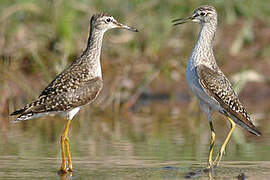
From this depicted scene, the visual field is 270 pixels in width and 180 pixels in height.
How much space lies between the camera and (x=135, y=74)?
18000mm

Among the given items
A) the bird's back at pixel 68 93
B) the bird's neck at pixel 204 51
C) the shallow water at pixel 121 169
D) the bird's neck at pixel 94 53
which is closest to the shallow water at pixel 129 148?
the shallow water at pixel 121 169

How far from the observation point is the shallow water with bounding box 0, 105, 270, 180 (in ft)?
32.6

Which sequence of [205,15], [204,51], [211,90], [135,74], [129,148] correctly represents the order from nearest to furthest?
[211,90] → [204,51] → [205,15] → [129,148] → [135,74]

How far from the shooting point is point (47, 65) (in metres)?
16.3

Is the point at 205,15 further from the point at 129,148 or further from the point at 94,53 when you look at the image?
the point at 129,148

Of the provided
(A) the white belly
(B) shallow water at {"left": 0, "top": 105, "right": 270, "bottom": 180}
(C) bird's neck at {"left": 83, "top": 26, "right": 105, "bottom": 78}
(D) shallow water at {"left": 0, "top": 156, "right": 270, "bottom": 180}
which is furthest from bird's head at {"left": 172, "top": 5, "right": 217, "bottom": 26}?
(D) shallow water at {"left": 0, "top": 156, "right": 270, "bottom": 180}

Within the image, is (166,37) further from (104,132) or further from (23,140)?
(23,140)

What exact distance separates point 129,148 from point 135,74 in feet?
21.2

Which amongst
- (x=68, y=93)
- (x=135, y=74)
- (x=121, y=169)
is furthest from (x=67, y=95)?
(x=135, y=74)

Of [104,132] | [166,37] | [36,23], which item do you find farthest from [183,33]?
[104,132]

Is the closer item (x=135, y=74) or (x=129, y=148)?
(x=129, y=148)

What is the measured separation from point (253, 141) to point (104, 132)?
2469 mm

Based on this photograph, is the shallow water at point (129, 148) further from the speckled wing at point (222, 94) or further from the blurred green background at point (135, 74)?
the speckled wing at point (222, 94)

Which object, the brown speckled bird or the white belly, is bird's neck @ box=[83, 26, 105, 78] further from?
the white belly
